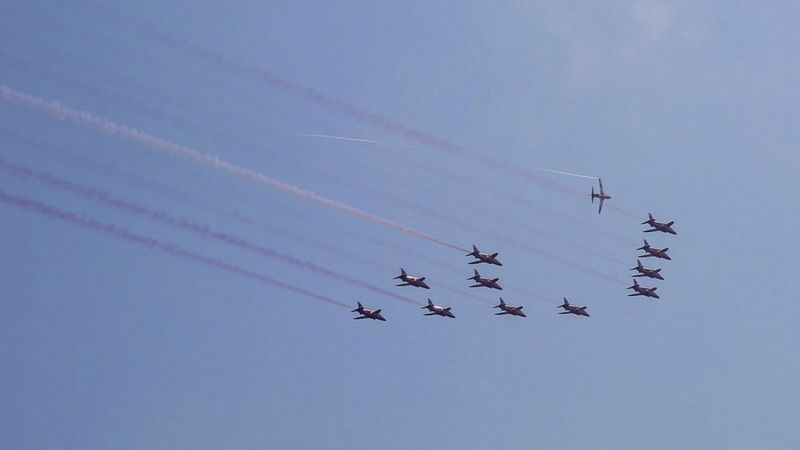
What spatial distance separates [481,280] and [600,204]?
28.4 feet

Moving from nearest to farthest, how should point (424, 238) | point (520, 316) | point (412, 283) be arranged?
point (424, 238), point (412, 283), point (520, 316)

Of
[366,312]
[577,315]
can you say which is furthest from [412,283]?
[577,315]

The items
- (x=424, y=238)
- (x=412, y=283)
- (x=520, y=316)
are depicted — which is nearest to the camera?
(x=424, y=238)

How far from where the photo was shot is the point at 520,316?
78.4m

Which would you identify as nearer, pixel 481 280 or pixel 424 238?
pixel 424 238

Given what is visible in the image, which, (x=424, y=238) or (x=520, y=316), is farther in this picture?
(x=520, y=316)

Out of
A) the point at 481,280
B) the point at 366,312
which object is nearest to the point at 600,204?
the point at 481,280

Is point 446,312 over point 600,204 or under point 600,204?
under

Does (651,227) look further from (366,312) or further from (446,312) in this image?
(366,312)

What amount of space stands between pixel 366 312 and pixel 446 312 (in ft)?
17.8

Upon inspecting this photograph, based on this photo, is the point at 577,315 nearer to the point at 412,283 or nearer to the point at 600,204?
the point at 600,204

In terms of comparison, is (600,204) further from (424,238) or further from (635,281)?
(424,238)

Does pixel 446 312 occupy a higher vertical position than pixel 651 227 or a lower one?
lower

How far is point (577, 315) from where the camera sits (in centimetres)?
8006
